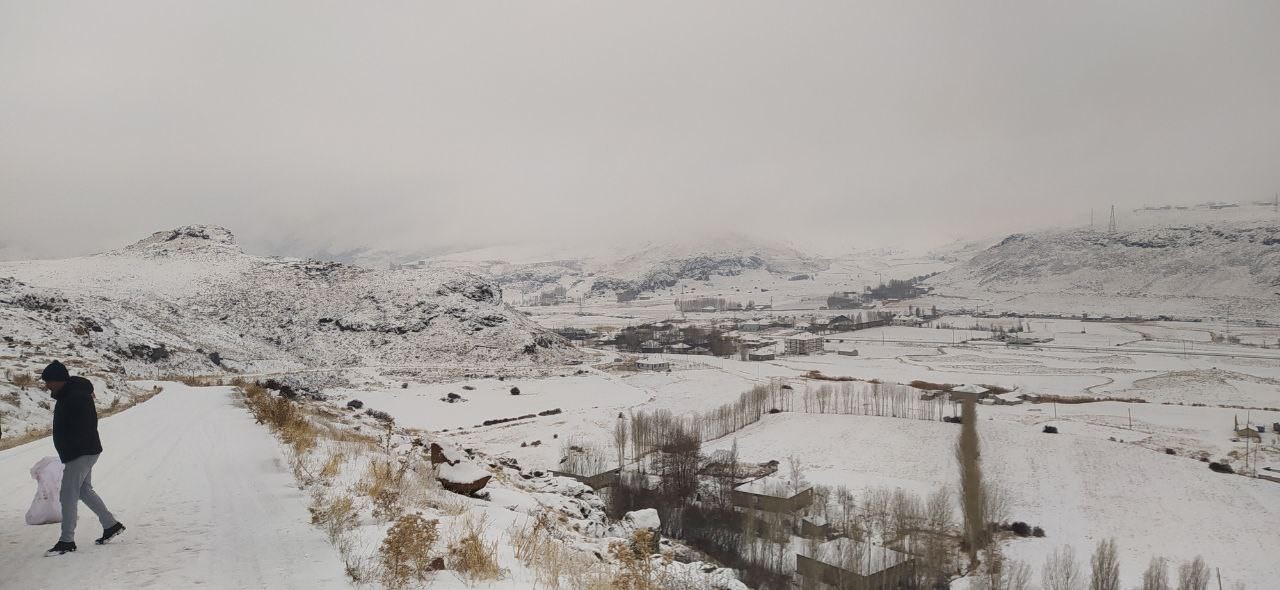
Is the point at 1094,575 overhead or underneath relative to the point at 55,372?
underneath

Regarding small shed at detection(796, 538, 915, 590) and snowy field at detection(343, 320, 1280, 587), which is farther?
snowy field at detection(343, 320, 1280, 587)

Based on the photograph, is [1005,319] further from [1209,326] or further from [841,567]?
[841,567]

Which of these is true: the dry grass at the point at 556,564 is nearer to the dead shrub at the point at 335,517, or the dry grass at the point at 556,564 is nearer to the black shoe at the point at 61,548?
the dead shrub at the point at 335,517

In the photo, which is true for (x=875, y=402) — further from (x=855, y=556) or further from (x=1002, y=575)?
(x=855, y=556)

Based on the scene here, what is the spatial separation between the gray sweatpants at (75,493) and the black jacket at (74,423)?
0.29 feet

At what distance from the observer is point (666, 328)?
182m

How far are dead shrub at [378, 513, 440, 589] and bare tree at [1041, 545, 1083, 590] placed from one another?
3052 cm

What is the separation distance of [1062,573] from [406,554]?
33.6m

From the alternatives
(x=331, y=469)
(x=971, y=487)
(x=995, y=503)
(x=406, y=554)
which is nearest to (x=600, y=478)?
(x=995, y=503)

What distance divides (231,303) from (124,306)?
1476 centimetres

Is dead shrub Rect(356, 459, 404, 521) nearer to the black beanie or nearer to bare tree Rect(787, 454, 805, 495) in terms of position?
the black beanie

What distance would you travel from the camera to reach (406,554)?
6.50m

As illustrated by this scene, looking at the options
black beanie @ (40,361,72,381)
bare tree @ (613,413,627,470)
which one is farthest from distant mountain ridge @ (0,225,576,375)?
black beanie @ (40,361,72,381)

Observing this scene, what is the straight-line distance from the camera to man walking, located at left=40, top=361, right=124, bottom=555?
6496 mm
